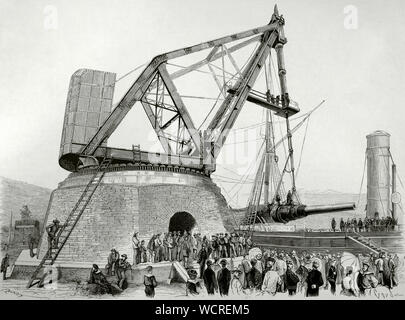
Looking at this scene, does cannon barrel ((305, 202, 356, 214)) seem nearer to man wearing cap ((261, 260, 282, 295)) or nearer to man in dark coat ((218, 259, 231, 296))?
man wearing cap ((261, 260, 282, 295))

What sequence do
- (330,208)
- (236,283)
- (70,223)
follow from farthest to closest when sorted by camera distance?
(330,208) < (70,223) < (236,283)

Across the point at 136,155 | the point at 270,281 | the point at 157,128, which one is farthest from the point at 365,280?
the point at 157,128

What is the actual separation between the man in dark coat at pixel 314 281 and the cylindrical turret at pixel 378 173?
7.77 m

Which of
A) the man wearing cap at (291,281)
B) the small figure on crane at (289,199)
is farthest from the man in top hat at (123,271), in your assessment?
the small figure on crane at (289,199)

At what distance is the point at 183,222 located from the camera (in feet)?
55.6

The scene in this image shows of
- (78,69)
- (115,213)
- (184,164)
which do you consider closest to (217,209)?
(184,164)

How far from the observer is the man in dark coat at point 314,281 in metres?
13.1

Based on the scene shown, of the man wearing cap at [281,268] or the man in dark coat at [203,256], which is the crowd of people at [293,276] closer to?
the man wearing cap at [281,268]

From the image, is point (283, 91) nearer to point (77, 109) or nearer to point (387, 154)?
point (387, 154)

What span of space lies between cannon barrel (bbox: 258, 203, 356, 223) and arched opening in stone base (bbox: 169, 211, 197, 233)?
353cm

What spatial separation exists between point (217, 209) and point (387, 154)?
8428 mm

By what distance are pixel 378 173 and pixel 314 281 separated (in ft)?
27.8

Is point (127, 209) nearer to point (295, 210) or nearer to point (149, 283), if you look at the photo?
point (149, 283)
